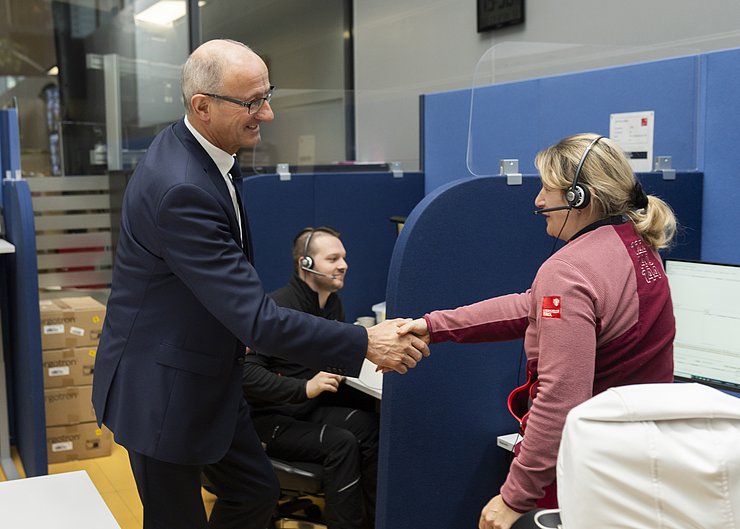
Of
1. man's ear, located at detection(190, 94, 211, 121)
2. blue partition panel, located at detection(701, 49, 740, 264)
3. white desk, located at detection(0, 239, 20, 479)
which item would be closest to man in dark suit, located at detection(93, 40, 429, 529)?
man's ear, located at detection(190, 94, 211, 121)

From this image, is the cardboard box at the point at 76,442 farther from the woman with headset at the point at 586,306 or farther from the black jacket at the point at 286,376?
the woman with headset at the point at 586,306

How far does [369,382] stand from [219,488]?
755mm

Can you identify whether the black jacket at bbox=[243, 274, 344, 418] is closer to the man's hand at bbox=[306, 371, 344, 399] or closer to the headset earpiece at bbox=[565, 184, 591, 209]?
the man's hand at bbox=[306, 371, 344, 399]

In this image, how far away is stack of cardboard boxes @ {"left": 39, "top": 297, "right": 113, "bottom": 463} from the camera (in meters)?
4.10

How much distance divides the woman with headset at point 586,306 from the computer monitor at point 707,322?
53cm

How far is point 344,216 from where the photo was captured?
12.5 ft

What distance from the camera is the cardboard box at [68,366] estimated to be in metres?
4.10

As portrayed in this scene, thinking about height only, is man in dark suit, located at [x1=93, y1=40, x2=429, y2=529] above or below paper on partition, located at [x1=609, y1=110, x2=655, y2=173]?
below

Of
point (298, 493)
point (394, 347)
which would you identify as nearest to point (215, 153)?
point (394, 347)

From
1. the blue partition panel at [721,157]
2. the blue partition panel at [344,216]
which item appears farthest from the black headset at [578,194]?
the blue partition panel at [344,216]

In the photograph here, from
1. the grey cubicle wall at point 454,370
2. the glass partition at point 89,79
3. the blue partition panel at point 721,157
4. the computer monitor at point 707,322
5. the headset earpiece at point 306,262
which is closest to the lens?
the grey cubicle wall at point 454,370

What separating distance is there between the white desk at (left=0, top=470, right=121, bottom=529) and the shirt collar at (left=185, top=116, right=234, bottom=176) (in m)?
0.78

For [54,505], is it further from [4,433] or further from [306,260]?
[4,433]

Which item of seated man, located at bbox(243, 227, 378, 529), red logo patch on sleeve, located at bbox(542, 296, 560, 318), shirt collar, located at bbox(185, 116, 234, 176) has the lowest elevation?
seated man, located at bbox(243, 227, 378, 529)
